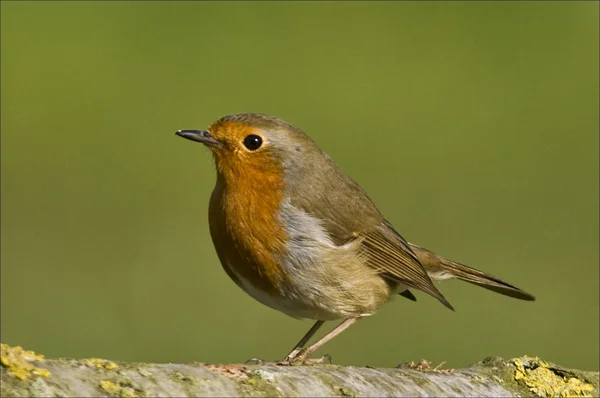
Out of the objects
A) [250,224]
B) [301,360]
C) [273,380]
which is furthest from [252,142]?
[273,380]

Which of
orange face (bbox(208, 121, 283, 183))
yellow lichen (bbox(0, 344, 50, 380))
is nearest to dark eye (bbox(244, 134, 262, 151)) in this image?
orange face (bbox(208, 121, 283, 183))

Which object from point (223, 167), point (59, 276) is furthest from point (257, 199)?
point (59, 276)

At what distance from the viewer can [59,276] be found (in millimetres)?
8758

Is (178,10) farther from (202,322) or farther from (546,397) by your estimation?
(546,397)

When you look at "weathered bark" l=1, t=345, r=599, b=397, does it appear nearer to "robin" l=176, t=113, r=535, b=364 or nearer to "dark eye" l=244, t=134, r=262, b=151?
"robin" l=176, t=113, r=535, b=364

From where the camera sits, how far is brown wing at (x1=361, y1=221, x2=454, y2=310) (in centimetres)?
515

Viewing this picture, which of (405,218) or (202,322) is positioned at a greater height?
(405,218)

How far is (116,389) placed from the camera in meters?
→ 2.83

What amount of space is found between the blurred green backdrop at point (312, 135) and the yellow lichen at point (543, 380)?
3430 millimetres

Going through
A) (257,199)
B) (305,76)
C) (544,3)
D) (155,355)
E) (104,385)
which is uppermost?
(544,3)

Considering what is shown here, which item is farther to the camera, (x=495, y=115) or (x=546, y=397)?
(x=495, y=115)

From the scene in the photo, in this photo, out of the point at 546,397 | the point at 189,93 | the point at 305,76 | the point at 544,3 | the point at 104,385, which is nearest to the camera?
the point at 104,385

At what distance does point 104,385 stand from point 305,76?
34.6 ft

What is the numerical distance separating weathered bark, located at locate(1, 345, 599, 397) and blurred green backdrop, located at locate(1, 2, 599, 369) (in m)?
3.51
